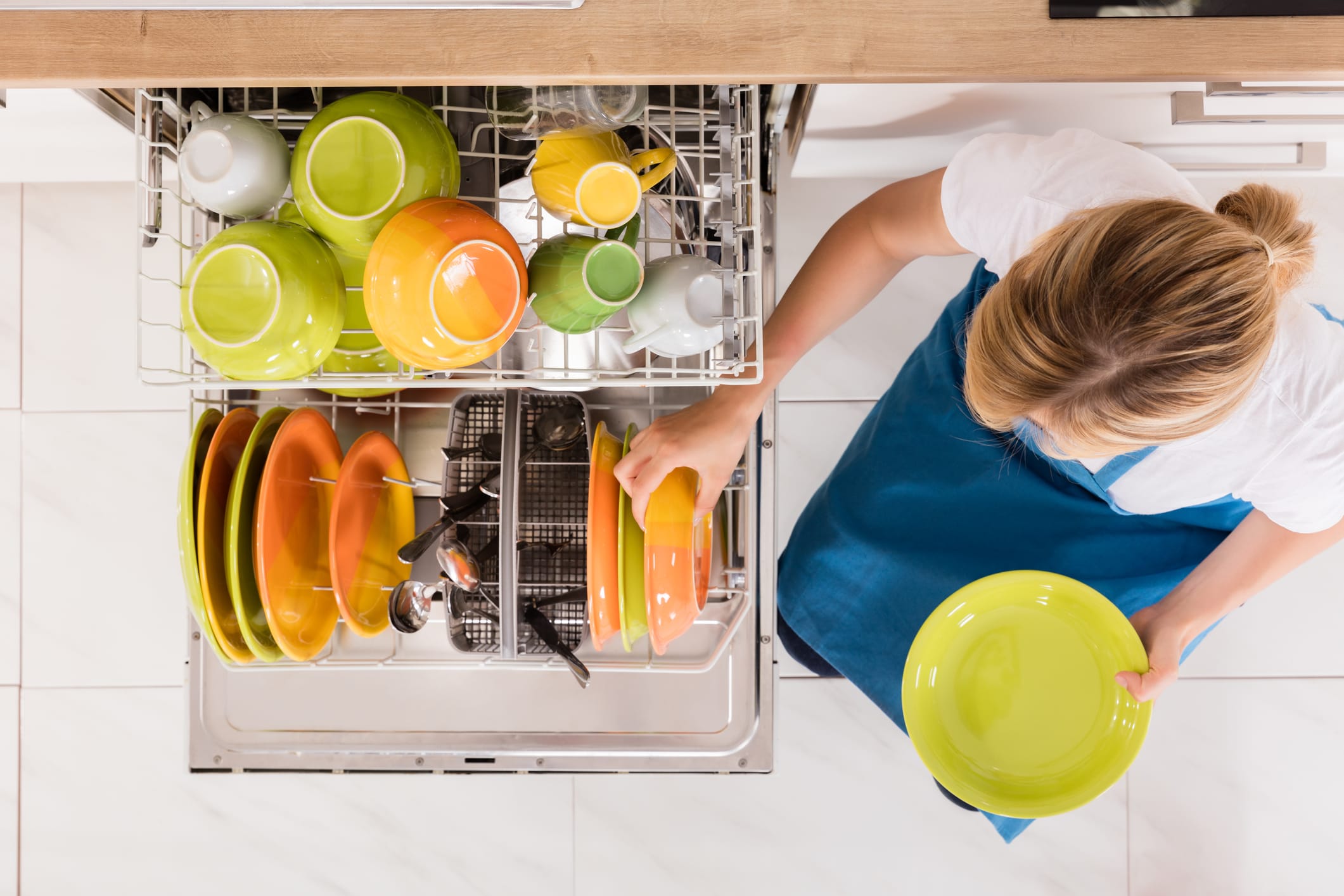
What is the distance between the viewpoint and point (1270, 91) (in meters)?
0.76

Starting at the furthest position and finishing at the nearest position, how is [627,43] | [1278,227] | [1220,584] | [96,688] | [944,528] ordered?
1. [96,688]
2. [944,528]
3. [1220,584]
4. [1278,227]
5. [627,43]

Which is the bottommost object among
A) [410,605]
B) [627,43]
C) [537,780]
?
[537,780]

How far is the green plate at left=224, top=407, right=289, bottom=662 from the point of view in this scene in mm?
799

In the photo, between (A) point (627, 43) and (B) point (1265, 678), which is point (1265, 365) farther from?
(B) point (1265, 678)

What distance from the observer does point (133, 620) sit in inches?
56.4

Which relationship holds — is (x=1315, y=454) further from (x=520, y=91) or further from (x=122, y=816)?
(x=122, y=816)

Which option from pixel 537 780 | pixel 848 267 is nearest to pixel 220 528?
pixel 848 267

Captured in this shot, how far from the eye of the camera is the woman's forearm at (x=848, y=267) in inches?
31.6

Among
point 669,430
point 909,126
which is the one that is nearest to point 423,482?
point 669,430

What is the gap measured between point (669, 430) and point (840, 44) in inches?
15.0

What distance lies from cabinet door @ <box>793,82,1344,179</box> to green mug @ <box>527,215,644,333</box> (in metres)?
0.39

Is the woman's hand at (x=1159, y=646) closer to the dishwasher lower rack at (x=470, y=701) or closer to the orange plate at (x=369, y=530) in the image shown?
the dishwasher lower rack at (x=470, y=701)

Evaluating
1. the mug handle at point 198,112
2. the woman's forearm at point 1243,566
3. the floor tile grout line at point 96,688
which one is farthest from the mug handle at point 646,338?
the floor tile grout line at point 96,688

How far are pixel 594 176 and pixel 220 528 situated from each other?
1.84 feet
